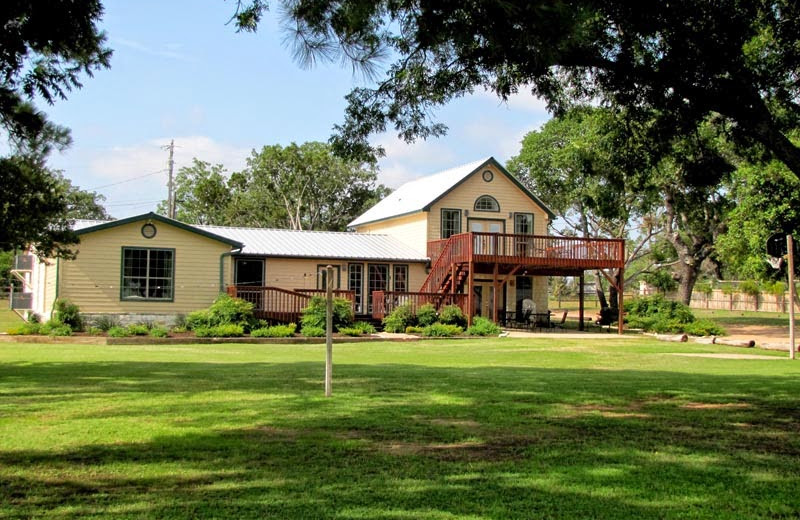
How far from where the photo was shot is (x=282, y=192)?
171 ft

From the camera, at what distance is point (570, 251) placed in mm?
29547

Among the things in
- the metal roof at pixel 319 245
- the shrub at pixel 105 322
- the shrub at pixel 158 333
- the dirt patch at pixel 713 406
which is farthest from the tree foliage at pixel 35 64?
the metal roof at pixel 319 245

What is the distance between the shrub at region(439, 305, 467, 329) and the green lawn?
49.9 ft

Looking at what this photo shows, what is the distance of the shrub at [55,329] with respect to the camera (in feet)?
73.7

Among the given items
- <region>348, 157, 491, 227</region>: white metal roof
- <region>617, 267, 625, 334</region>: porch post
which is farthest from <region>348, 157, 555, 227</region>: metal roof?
<region>617, 267, 625, 334</region>: porch post

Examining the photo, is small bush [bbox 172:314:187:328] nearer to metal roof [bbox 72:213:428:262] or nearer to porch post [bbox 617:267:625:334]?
metal roof [bbox 72:213:428:262]

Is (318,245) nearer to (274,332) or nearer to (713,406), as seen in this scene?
(274,332)

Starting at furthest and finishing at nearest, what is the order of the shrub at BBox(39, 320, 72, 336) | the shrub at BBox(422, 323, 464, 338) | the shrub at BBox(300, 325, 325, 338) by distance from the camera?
the shrub at BBox(422, 323, 464, 338) < the shrub at BBox(300, 325, 325, 338) < the shrub at BBox(39, 320, 72, 336)

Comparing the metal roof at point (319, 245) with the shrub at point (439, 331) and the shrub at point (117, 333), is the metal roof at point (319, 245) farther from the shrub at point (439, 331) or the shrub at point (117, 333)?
the shrub at point (117, 333)

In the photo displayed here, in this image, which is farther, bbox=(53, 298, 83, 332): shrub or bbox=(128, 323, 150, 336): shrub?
bbox=(53, 298, 83, 332): shrub

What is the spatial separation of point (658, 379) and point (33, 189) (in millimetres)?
9840

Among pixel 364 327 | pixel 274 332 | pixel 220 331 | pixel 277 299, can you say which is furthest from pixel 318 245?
pixel 220 331

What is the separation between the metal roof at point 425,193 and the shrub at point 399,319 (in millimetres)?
6021

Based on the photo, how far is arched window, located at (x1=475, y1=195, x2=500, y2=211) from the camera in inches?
1281
